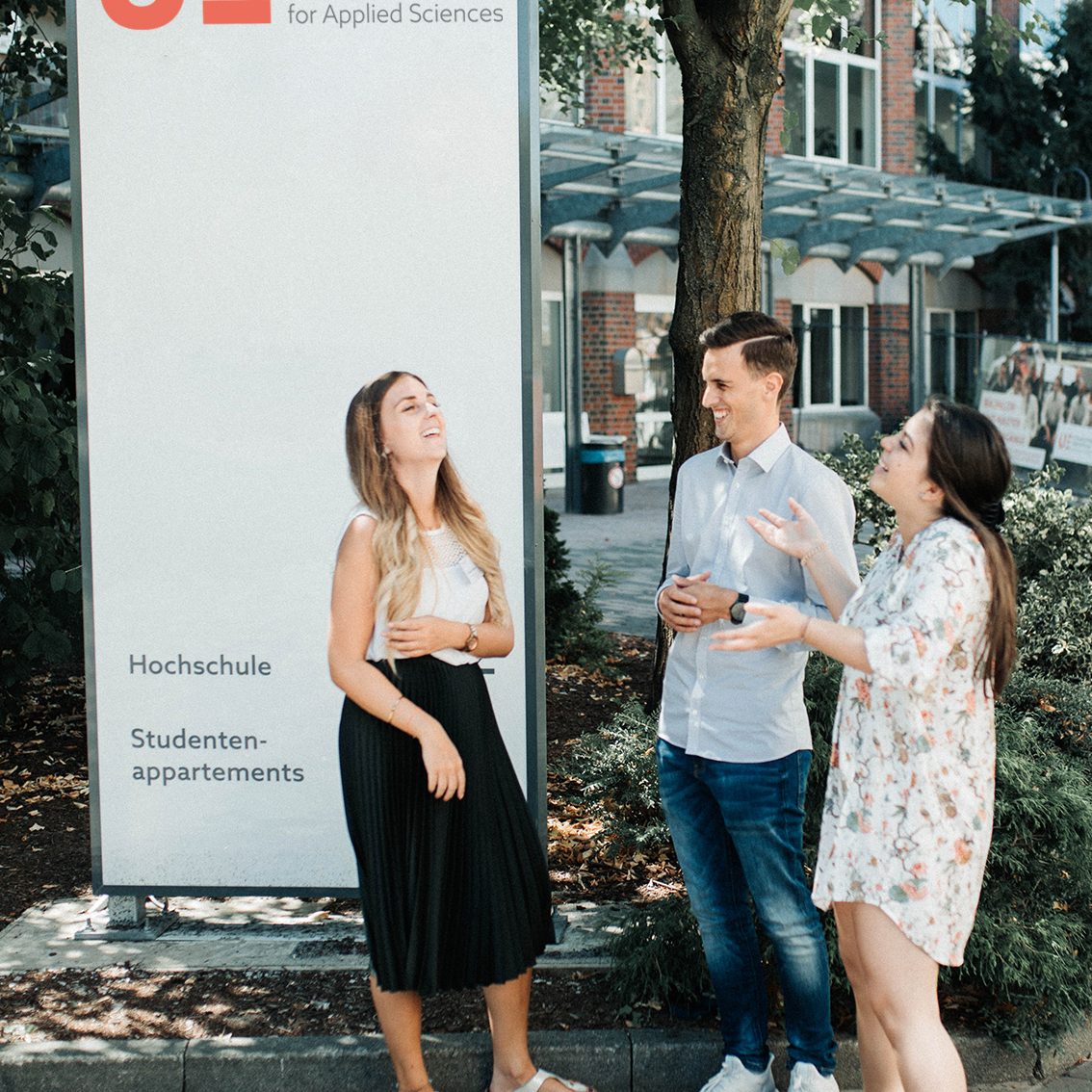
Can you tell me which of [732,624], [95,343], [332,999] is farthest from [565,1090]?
[95,343]

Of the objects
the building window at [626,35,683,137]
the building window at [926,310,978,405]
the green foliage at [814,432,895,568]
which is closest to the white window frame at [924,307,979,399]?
the building window at [926,310,978,405]

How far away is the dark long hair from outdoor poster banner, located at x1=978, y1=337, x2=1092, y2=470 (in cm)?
1108

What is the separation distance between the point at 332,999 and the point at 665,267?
18.9 m

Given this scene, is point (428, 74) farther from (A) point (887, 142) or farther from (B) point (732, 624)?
(A) point (887, 142)

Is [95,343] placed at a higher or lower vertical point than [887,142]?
lower

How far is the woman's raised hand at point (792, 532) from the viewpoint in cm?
313

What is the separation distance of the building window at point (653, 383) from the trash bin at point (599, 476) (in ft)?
12.4

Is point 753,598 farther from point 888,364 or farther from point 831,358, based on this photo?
point 888,364

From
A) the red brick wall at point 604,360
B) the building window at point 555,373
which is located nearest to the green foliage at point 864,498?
the building window at point 555,373

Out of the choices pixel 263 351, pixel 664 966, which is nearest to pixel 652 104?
pixel 263 351

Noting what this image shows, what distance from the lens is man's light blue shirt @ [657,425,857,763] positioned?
3.29 m

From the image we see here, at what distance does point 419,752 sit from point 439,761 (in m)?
0.09

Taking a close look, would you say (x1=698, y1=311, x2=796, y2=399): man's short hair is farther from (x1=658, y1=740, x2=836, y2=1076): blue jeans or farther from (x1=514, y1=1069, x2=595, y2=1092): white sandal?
(x1=514, y1=1069, x2=595, y2=1092): white sandal

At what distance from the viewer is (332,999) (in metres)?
4.10
